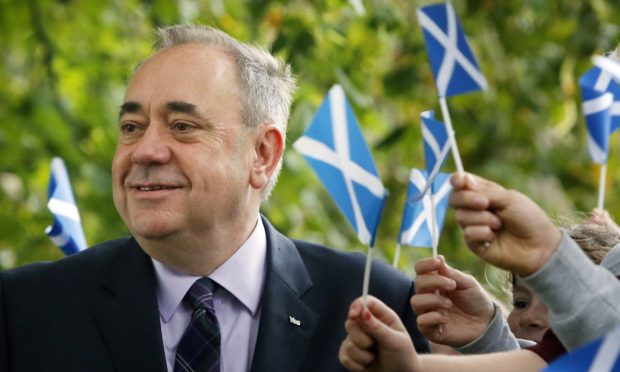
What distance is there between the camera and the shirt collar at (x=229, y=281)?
327 cm

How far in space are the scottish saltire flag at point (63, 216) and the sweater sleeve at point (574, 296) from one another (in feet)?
5.23

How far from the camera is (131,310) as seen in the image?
3221 mm

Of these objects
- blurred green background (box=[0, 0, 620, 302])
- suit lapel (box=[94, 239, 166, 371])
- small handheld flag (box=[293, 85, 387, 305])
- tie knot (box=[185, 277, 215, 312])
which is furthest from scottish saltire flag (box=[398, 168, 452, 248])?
blurred green background (box=[0, 0, 620, 302])

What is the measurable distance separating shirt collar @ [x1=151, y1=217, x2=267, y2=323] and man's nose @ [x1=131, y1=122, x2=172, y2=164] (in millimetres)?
246

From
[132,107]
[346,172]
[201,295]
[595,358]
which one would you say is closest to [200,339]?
[201,295]

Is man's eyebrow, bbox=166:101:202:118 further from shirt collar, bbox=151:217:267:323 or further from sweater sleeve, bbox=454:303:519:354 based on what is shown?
Answer: sweater sleeve, bbox=454:303:519:354

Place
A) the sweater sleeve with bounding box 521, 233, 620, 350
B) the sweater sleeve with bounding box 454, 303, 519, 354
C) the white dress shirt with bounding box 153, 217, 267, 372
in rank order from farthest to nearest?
the white dress shirt with bounding box 153, 217, 267, 372 < the sweater sleeve with bounding box 454, 303, 519, 354 < the sweater sleeve with bounding box 521, 233, 620, 350

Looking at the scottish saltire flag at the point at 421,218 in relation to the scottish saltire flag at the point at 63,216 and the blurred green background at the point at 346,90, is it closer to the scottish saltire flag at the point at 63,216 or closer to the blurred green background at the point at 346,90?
the scottish saltire flag at the point at 63,216

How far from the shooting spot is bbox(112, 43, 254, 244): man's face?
3.20 metres

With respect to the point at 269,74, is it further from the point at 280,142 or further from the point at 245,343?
the point at 245,343

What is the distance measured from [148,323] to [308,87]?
3.12 metres

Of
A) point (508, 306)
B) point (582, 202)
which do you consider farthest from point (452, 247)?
point (508, 306)

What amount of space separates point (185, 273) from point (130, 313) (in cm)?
15

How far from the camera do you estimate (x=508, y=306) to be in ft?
13.3
